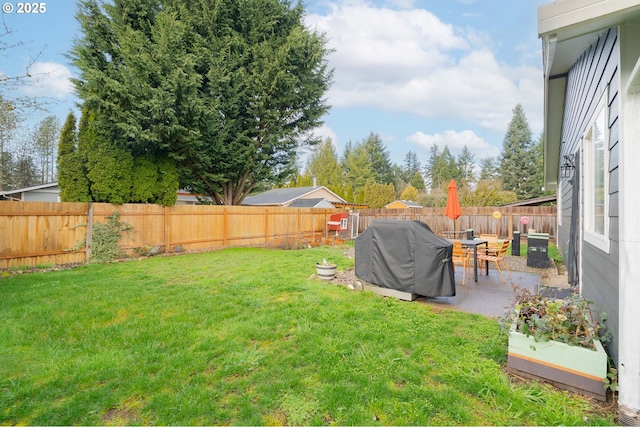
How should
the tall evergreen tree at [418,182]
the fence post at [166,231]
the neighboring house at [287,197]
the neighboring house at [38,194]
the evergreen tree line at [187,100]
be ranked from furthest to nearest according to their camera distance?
1. the tall evergreen tree at [418,182]
2. the neighboring house at [287,197]
3. the neighboring house at [38,194]
4. the fence post at [166,231]
5. the evergreen tree line at [187,100]

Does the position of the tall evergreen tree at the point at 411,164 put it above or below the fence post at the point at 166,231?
above

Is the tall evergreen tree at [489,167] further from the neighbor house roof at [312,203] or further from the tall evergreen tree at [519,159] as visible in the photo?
the neighbor house roof at [312,203]

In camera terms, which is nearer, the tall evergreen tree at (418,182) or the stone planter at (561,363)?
the stone planter at (561,363)

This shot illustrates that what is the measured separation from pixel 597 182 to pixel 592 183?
20.6 inches

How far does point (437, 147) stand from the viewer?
5125cm

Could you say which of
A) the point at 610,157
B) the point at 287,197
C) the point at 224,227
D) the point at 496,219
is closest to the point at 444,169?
the point at 287,197

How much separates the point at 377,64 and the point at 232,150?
752 centimetres

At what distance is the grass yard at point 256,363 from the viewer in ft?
7.18

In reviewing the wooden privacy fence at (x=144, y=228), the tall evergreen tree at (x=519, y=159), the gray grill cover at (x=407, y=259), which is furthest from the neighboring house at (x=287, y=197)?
the tall evergreen tree at (x=519, y=159)

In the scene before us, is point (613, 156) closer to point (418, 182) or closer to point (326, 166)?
point (326, 166)

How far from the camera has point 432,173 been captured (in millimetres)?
47969

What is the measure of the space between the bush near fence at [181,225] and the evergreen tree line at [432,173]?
793cm

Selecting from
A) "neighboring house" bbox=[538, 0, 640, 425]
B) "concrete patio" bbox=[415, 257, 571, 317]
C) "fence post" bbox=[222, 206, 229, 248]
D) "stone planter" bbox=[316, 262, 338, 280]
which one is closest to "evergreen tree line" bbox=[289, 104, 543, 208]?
"concrete patio" bbox=[415, 257, 571, 317]

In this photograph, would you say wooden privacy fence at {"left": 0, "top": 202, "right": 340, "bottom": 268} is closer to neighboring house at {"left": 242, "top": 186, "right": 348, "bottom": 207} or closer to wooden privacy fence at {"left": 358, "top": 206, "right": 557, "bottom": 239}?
wooden privacy fence at {"left": 358, "top": 206, "right": 557, "bottom": 239}
